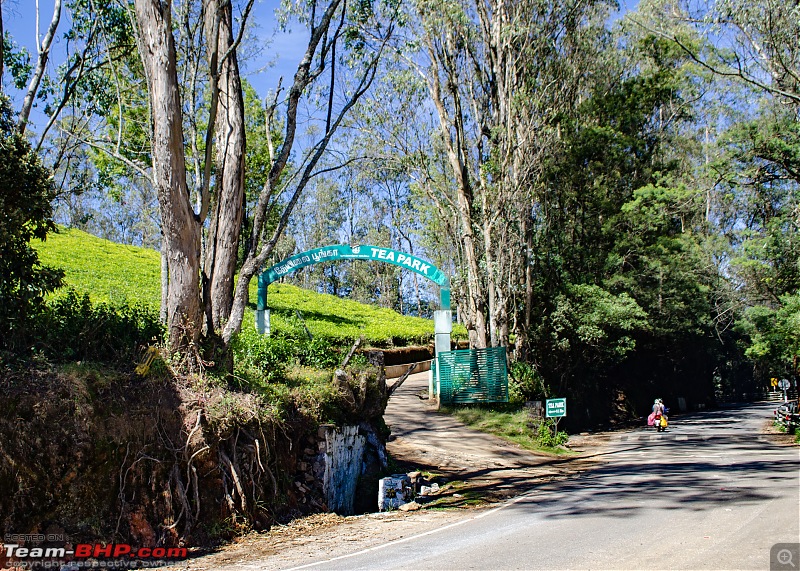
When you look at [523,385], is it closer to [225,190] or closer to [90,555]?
[225,190]

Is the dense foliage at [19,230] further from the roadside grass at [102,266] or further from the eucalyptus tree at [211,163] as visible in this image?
the roadside grass at [102,266]

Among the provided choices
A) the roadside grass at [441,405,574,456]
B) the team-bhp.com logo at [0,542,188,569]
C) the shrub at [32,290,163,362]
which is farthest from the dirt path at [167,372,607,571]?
the shrub at [32,290,163,362]

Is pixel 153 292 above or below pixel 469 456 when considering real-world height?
above

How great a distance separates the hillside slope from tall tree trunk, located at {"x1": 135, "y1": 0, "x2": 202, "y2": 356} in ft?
36.3

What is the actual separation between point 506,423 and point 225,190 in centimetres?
1243

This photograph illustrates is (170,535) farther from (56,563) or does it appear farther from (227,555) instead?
(56,563)

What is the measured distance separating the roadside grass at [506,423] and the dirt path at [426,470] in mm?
491

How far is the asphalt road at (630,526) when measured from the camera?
7.23m

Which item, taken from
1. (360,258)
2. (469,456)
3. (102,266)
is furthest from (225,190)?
(102,266)

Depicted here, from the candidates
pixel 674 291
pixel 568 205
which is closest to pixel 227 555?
pixel 568 205

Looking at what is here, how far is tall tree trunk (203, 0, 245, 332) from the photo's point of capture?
465 inches

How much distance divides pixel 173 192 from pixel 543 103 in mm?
19500

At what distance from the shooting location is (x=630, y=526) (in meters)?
8.91

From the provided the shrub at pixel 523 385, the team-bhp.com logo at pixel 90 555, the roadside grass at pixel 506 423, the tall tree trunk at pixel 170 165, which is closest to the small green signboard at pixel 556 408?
the roadside grass at pixel 506 423
